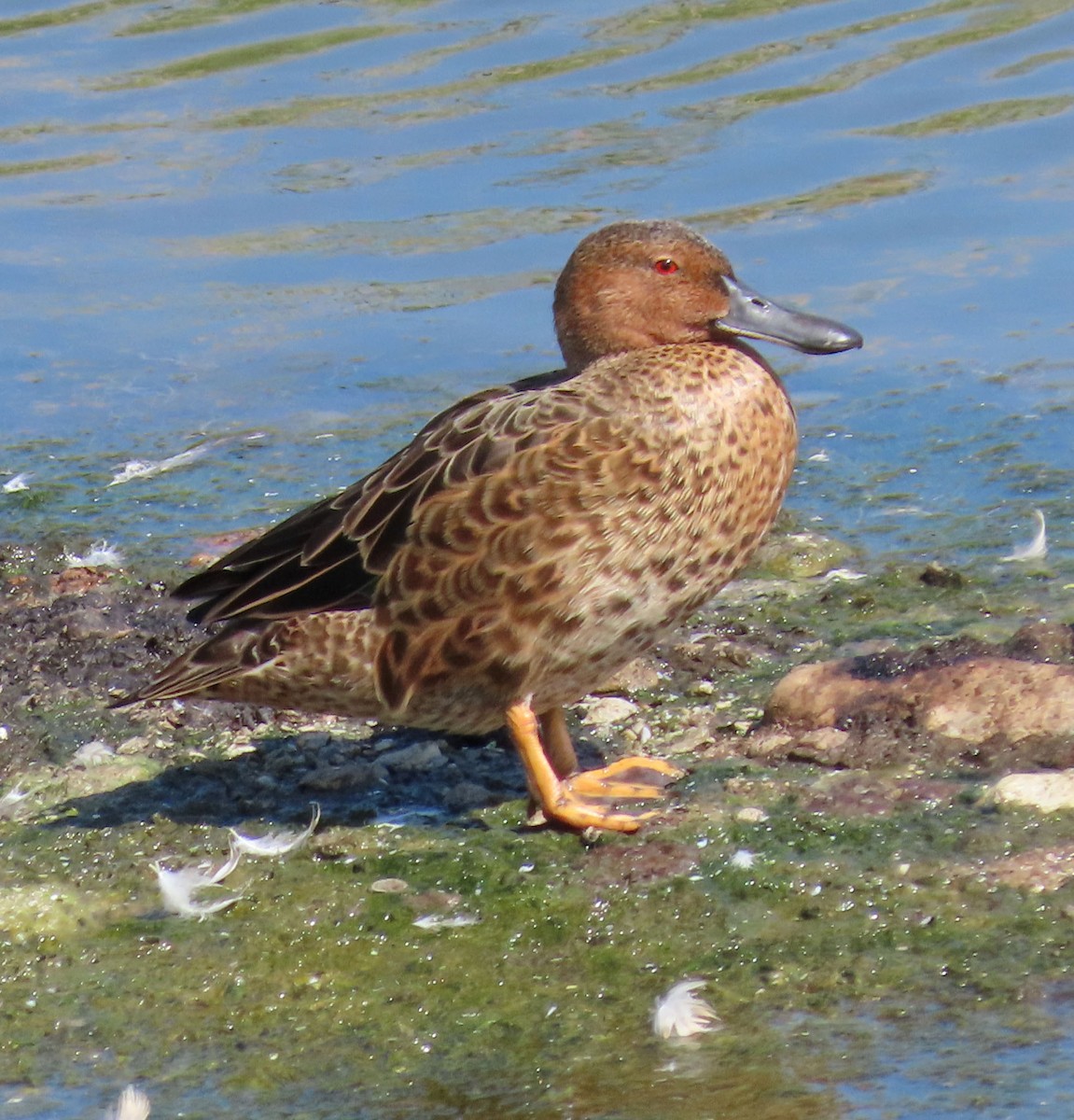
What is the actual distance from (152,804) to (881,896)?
1.66 meters

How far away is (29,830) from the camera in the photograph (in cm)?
438

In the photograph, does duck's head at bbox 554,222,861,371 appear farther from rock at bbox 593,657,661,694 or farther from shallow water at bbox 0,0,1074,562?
shallow water at bbox 0,0,1074,562

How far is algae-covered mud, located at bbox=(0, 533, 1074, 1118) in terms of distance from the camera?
341 cm

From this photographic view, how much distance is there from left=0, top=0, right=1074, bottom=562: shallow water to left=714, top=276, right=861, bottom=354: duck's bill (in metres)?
1.28

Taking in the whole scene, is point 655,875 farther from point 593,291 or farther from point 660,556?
point 593,291

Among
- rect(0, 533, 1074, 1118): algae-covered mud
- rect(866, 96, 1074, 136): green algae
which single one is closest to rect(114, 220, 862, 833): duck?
rect(0, 533, 1074, 1118): algae-covered mud

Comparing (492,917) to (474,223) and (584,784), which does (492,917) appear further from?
(474,223)

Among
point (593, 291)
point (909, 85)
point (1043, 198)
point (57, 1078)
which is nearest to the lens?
point (57, 1078)

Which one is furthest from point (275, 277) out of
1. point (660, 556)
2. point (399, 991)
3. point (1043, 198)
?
point (399, 991)

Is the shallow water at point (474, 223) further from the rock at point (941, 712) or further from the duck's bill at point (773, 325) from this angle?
the rock at point (941, 712)

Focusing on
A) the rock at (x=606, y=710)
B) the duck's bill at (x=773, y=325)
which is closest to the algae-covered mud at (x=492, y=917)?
the rock at (x=606, y=710)

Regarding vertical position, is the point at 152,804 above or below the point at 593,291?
below

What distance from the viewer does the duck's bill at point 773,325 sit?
15.6 ft

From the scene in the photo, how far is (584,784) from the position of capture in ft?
14.2
